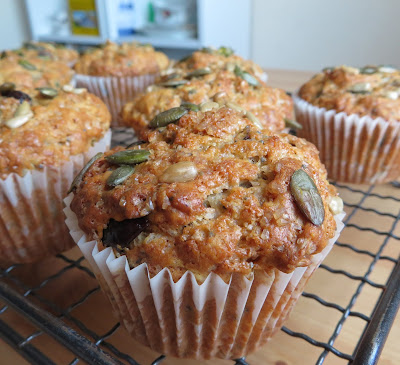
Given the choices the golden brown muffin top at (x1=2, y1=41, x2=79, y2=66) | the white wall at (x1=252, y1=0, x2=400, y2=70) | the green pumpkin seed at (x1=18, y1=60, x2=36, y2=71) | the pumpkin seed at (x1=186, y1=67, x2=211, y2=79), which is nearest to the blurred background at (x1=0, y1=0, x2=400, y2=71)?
the white wall at (x1=252, y1=0, x2=400, y2=70)

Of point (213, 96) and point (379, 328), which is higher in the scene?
point (213, 96)

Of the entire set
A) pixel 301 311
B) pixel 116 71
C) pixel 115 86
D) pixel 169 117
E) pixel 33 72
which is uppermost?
pixel 169 117

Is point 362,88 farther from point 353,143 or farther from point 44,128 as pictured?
point 44,128

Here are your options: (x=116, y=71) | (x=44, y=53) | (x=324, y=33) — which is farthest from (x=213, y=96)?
(x=324, y=33)

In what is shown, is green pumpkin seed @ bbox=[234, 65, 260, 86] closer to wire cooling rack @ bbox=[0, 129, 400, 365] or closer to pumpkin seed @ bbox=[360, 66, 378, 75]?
pumpkin seed @ bbox=[360, 66, 378, 75]

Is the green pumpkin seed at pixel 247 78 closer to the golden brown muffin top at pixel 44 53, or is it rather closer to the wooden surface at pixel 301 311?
the wooden surface at pixel 301 311

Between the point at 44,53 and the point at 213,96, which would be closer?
the point at 213,96
